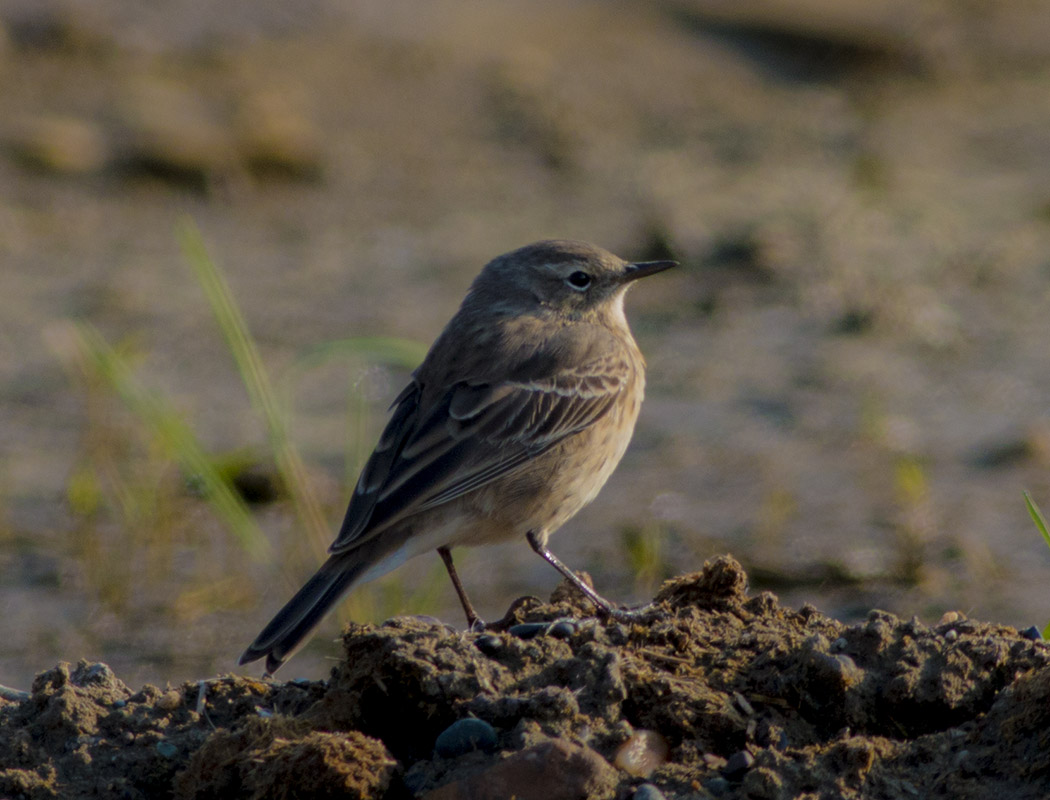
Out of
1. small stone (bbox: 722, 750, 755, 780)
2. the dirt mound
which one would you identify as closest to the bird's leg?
the dirt mound

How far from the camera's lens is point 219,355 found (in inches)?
437

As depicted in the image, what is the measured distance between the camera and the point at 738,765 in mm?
4262

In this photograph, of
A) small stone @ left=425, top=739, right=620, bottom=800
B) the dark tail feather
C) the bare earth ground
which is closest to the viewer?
small stone @ left=425, top=739, right=620, bottom=800

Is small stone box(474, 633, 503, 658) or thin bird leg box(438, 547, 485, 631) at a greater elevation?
small stone box(474, 633, 503, 658)

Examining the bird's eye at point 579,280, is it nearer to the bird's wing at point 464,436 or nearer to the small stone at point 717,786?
the bird's wing at point 464,436

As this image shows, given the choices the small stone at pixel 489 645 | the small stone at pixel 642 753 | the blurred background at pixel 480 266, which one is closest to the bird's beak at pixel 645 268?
the blurred background at pixel 480 266

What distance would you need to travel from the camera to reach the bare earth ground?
14.8ft

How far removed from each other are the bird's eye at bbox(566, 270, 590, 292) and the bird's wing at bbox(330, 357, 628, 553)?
1.61ft

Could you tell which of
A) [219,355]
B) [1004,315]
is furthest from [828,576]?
[219,355]

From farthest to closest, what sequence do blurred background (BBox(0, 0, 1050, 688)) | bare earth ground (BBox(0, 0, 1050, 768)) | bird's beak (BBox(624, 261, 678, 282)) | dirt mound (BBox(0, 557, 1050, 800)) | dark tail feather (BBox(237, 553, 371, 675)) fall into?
blurred background (BBox(0, 0, 1050, 688))
bird's beak (BBox(624, 261, 678, 282))
dark tail feather (BBox(237, 553, 371, 675))
bare earth ground (BBox(0, 0, 1050, 768))
dirt mound (BBox(0, 557, 1050, 800))

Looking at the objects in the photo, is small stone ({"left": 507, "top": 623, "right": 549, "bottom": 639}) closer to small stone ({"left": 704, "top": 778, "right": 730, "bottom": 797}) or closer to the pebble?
the pebble

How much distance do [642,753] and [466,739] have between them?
475 mm

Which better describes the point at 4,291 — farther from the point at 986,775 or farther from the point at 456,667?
the point at 986,775

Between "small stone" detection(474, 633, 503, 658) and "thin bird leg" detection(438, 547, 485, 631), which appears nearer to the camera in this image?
"small stone" detection(474, 633, 503, 658)
